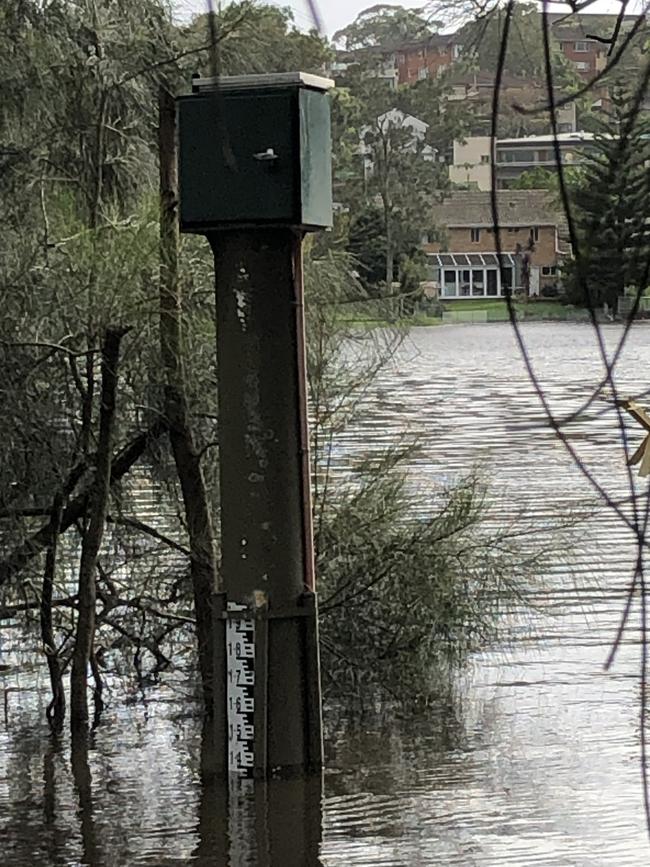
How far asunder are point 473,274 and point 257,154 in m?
2.95

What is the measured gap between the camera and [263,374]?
662 centimetres

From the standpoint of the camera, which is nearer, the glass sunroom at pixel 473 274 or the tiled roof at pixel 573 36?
the glass sunroom at pixel 473 274

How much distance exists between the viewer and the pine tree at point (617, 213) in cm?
197

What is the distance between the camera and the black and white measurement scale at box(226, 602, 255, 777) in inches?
261

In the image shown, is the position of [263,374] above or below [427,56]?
below

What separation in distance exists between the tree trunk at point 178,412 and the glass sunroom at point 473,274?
1277mm

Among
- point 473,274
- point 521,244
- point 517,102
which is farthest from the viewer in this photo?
point 473,274

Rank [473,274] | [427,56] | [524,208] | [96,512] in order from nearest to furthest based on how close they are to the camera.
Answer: [427,56] < [524,208] < [473,274] < [96,512]

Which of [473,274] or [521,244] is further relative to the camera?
[473,274]

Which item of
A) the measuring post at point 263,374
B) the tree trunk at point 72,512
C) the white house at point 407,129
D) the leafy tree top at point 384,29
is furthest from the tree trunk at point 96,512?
the leafy tree top at point 384,29

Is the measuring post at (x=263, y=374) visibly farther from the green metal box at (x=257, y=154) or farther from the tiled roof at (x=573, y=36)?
the tiled roof at (x=573, y=36)

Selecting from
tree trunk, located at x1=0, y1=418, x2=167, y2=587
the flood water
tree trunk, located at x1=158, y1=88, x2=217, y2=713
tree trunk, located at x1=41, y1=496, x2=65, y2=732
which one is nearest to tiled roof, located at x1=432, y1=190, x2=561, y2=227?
the flood water

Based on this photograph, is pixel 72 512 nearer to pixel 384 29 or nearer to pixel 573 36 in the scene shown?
pixel 384 29

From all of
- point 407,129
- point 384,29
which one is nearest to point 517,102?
point 384,29
